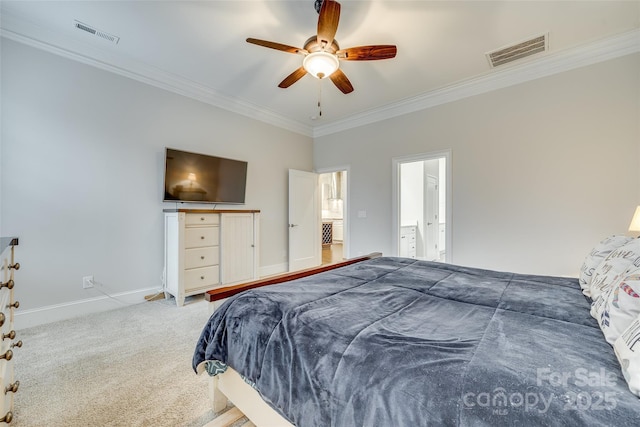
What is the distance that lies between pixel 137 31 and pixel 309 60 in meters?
1.81

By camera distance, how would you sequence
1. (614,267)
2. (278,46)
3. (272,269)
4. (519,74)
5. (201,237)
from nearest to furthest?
(614,267), (278,46), (519,74), (201,237), (272,269)

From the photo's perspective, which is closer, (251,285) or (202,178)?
(251,285)

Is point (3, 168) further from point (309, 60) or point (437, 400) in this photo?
point (437, 400)

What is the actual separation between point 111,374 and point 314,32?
10.8ft

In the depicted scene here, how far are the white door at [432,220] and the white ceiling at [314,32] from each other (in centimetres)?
248

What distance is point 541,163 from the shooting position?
305 centimetres

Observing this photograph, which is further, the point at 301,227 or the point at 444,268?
the point at 301,227

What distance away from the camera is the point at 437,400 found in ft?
2.19

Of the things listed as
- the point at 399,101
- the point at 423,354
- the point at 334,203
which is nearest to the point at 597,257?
the point at 423,354

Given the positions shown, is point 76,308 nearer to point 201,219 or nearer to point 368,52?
point 201,219

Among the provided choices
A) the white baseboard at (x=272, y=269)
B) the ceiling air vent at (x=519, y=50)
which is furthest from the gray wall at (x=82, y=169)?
the ceiling air vent at (x=519, y=50)

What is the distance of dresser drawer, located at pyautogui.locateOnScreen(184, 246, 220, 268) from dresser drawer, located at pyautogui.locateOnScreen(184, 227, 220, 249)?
0.06 metres

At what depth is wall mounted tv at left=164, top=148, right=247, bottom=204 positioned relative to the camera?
3.34 meters

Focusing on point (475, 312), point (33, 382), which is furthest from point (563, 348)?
point (33, 382)
